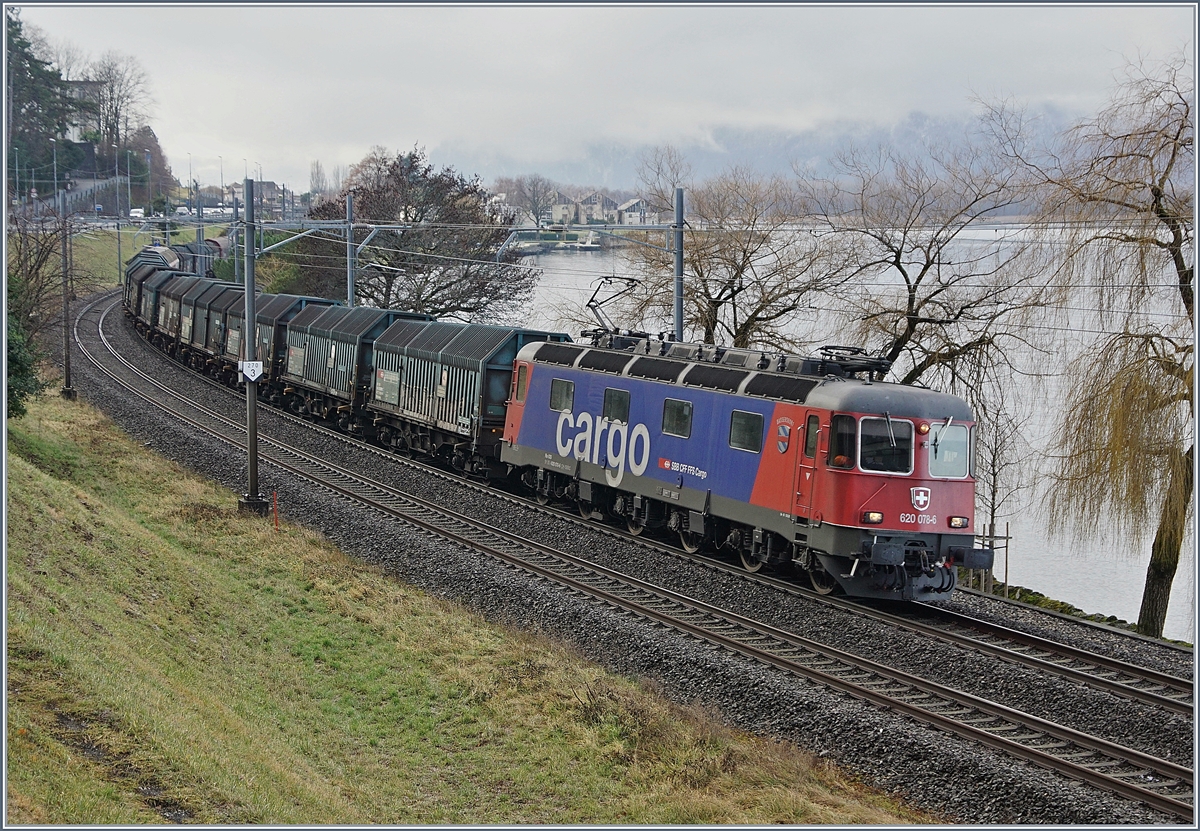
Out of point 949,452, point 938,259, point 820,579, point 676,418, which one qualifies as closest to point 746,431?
point 676,418

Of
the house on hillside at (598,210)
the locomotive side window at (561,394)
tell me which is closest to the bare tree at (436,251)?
the house on hillside at (598,210)

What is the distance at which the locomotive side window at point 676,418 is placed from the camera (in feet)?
63.3

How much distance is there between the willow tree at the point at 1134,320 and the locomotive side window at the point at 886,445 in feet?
11.6

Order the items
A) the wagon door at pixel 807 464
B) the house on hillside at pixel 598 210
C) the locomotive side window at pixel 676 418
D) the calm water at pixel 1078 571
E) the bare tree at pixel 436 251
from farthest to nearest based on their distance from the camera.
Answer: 1. the bare tree at pixel 436 251
2. the house on hillside at pixel 598 210
3. the calm water at pixel 1078 571
4. the locomotive side window at pixel 676 418
5. the wagon door at pixel 807 464

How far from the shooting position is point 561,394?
22.8 meters

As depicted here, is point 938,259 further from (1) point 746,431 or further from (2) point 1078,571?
(2) point 1078,571

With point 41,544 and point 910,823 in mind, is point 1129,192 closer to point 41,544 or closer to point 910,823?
point 910,823

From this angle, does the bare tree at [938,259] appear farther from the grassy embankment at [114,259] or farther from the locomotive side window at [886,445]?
the grassy embankment at [114,259]

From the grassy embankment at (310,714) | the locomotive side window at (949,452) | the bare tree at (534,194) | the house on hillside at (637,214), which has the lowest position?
the grassy embankment at (310,714)

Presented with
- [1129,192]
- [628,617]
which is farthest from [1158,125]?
[628,617]

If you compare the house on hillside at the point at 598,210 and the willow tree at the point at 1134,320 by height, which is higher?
the house on hillside at the point at 598,210

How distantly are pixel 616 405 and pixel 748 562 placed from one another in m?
4.24

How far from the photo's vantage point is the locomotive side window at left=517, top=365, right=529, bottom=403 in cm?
2414

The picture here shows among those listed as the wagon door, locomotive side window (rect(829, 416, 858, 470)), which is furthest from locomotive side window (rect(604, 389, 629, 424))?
locomotive side window (rect(829, 416, 858, 470))
